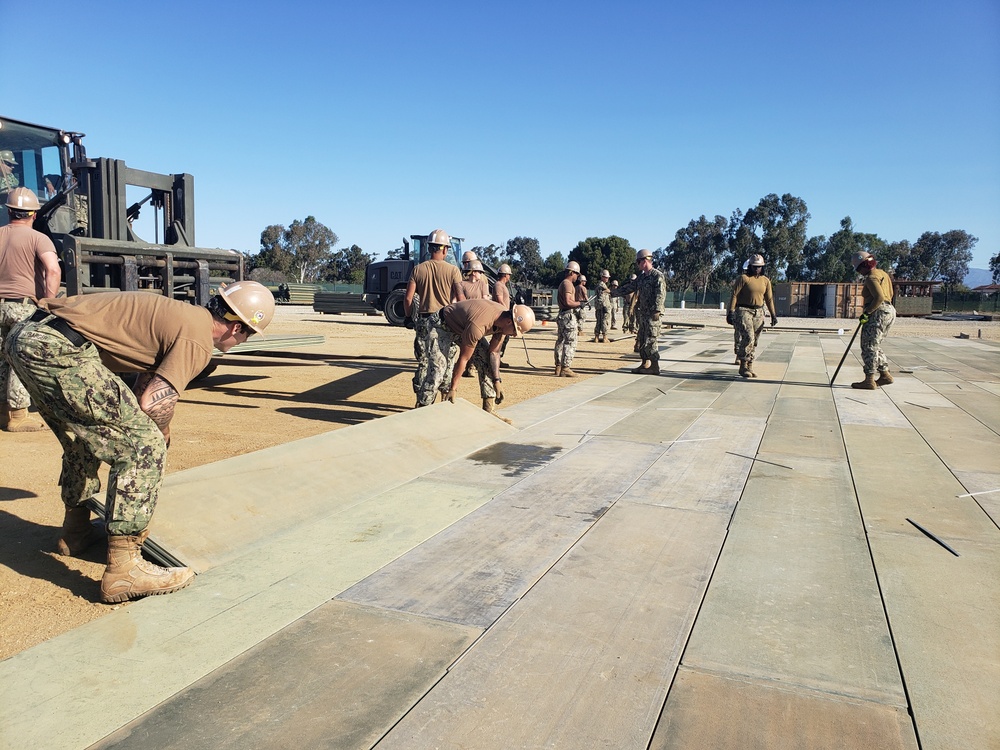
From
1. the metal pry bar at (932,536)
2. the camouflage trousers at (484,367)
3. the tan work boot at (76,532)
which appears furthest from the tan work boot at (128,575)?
the camouflage trousers at (484,367)

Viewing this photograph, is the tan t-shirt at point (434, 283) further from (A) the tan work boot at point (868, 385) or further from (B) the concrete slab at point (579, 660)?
(A) the tan work boot at point (868, 385)

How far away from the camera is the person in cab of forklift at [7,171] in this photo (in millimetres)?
9055

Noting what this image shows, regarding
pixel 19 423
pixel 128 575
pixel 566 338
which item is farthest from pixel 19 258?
pixel 566 338

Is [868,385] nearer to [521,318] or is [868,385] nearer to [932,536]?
[521,318]

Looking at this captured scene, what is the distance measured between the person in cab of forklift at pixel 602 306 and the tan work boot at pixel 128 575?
59.3 feet

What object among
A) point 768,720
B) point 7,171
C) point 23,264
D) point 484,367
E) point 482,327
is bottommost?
point 768,720

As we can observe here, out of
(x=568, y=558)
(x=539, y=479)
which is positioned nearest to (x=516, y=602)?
(x=568, y=558)

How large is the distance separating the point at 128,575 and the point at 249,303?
138cm

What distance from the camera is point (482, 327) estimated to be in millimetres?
7613

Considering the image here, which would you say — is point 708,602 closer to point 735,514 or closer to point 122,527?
point 735,514

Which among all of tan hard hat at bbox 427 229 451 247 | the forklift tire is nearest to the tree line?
the forklift tire

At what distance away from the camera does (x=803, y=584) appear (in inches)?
149

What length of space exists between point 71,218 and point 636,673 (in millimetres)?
9172

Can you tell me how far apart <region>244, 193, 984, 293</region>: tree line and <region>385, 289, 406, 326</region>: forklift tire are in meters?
55.3
